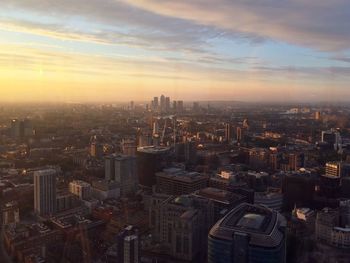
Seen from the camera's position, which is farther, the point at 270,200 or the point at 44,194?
the point at 270,200

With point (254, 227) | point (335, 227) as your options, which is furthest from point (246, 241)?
point (335, 227)

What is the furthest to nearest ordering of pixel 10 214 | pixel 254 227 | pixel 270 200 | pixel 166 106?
pixel 166 106
pixel 270 200
pixel 10 214
pixel 254 227

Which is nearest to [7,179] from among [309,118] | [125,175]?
[125,175]

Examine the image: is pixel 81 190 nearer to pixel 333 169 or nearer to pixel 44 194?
pixel 44 194

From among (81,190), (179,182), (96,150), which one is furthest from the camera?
(96,150)

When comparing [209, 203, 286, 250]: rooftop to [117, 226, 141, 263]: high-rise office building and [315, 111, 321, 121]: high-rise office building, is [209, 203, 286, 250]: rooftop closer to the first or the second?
[117, 226, 141, 263]: high-rise office building

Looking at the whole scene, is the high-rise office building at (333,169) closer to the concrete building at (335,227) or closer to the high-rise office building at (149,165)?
the concrete building at (335,227)

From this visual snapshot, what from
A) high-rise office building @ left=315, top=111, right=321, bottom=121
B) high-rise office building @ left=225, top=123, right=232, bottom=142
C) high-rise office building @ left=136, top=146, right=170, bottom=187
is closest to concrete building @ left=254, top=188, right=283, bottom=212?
high-rise office building @ left=136, top=146, right=170, bottom=187
